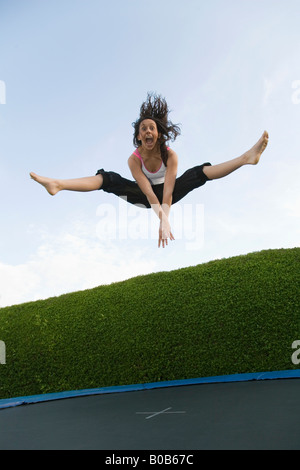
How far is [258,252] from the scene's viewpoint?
15.8ft

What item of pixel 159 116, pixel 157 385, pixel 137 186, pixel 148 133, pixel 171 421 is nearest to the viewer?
pixel 171 421

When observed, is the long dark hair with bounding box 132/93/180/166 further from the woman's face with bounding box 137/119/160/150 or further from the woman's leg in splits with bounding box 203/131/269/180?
the woman's leg in splits with bounding box 203/131/269/180

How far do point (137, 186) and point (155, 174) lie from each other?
150 mm

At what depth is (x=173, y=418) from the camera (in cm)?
238

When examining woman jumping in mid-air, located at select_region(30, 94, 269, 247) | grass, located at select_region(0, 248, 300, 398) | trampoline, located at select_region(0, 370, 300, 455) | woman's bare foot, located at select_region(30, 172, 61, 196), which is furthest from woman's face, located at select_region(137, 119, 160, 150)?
grass, located at select_region(0, 248, 300, 398)

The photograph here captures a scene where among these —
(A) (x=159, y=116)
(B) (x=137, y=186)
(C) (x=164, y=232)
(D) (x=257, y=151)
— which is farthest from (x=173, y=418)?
(A) (x=159, y=116)

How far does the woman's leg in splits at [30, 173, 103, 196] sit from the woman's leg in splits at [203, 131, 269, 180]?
2.27 ft

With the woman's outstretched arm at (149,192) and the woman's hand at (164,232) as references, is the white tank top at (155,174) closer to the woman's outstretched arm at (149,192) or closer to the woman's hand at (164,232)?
the woman's outstretched arm at (149,192)

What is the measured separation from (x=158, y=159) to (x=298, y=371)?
268 cm

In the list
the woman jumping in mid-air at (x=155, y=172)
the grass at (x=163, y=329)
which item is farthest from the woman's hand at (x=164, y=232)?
the grass at (x=163, y=329)

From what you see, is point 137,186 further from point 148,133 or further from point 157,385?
point 157,385

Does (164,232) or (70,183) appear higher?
(70,183)
